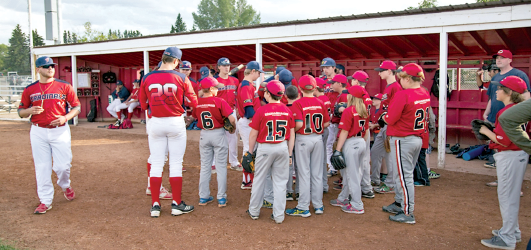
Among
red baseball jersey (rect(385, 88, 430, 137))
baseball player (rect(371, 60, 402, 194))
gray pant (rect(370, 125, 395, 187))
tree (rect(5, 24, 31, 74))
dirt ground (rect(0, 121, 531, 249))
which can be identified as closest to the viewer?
dirt ground (rect(0, 121, 531, 249))

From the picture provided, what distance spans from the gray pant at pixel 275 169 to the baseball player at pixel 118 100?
10.7 metres

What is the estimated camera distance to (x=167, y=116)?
4.75 m

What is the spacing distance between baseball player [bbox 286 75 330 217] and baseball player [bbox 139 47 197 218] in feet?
4.55

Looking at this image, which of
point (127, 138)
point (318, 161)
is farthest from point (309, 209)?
point (127, 138)

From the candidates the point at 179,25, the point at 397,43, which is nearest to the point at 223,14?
the point at 179,25

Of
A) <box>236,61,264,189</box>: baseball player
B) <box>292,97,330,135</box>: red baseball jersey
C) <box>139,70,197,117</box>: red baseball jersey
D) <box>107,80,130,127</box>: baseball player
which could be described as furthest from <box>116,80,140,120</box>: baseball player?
<box>292,97,330,135</box>: red baseball jersey

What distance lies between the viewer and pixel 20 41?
8375 cm

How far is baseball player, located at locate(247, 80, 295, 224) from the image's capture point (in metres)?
4.57

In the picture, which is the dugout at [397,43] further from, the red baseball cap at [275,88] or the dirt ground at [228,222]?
the red baseball cap at [275,88]

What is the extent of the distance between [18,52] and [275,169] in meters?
95.6

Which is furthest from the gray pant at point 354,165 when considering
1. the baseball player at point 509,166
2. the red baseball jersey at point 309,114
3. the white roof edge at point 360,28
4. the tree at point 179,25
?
the tree at point 179,25

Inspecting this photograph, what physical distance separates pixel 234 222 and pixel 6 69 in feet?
328

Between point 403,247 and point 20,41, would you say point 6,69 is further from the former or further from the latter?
point 403,247

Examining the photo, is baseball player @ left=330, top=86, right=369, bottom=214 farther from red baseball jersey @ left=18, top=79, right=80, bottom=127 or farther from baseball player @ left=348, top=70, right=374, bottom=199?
red baseball jersey @ left=18, top=79, right=80, bottom=127
